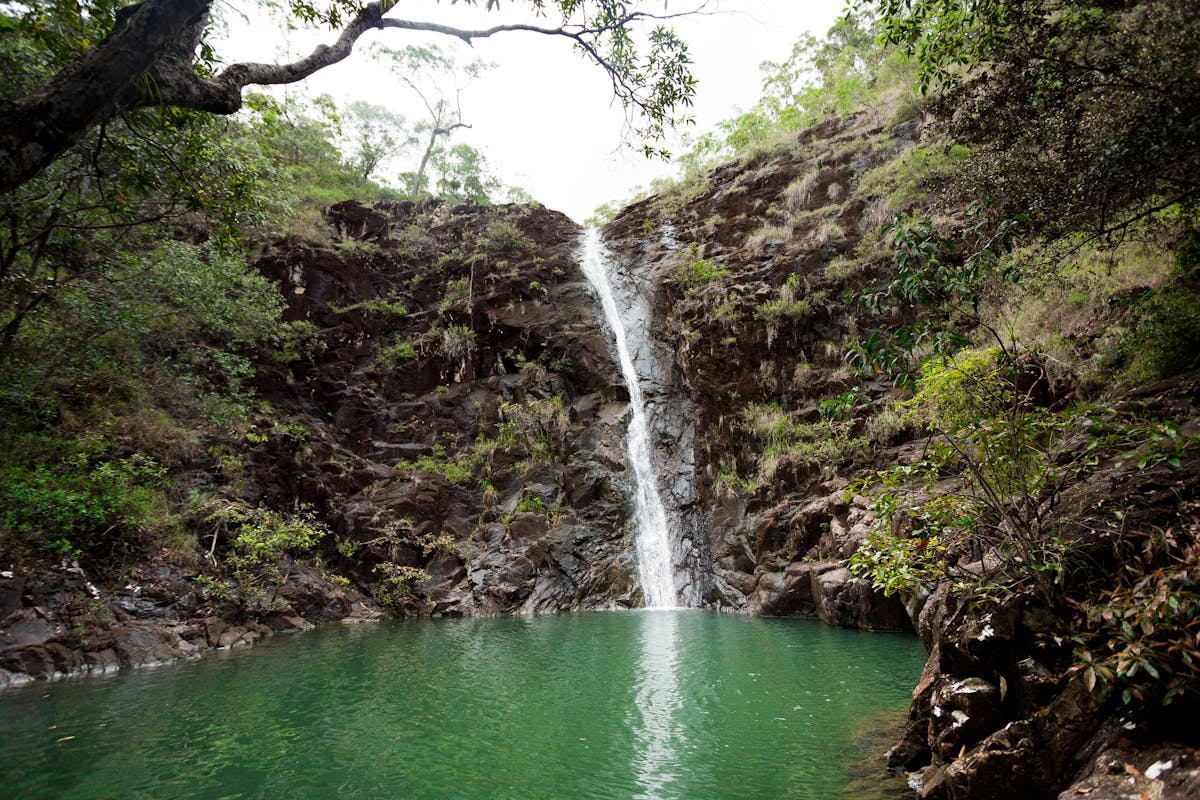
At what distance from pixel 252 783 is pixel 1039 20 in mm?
10803

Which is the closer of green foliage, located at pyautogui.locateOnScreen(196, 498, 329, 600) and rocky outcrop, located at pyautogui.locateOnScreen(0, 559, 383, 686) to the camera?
rocky outcrop, located at pyautogui.locateOnScreen(0, 559, 383, 686)

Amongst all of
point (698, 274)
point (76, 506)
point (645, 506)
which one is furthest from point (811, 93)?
point (76, 506)

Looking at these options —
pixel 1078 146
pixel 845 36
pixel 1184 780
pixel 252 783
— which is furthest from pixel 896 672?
pixel 845 36

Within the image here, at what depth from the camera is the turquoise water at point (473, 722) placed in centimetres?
509

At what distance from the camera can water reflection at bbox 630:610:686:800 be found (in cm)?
514

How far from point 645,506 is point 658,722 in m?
12.4

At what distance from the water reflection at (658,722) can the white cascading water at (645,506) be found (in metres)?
6.16

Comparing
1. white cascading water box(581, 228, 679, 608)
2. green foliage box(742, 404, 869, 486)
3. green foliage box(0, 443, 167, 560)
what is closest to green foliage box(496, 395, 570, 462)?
white cascading water box(581, 228, 679, 608)

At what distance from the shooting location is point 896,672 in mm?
8461

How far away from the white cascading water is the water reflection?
6.16 m

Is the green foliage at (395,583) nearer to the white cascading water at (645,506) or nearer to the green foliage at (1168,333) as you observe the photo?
the white cascading water at (645,506)

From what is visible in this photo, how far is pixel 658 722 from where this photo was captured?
6652 millimetres

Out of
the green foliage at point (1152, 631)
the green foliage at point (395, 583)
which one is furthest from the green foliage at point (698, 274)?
the green foliage at point (1152, 631)

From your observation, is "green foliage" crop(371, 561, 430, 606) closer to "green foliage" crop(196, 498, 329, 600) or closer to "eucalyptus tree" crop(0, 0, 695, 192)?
"green foliage" crop(196, 498, 329, 600)
